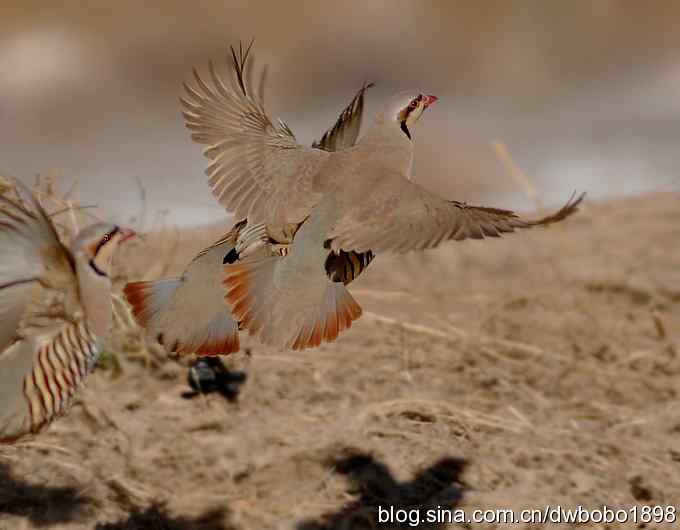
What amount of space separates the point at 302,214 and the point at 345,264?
0.14 m

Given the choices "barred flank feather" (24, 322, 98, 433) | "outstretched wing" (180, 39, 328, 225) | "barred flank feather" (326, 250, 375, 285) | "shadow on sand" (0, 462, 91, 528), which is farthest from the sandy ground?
"outstretched wing" (180, 39, 328, 225)

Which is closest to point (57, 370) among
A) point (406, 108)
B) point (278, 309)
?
point (278, 309)

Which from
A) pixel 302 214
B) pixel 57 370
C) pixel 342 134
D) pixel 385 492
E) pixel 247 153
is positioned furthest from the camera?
pixel 385 492

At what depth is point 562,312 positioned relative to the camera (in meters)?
4.88

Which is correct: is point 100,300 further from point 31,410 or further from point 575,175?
Result: point 575,175

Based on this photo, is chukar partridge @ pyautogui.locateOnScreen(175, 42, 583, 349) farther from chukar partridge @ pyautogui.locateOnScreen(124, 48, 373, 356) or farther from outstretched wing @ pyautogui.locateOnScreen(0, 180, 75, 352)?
outstretched wing @ pyautogui.locateOnScreen(0, 180, 75, 352)

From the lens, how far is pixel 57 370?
224 cm

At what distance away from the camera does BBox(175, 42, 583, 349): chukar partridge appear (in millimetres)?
2223

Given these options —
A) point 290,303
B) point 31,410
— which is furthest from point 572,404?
point 31,410

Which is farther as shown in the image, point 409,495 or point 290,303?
point 409,495

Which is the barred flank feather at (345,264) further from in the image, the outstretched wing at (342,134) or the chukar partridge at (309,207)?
the outstretched wing at (342,134)

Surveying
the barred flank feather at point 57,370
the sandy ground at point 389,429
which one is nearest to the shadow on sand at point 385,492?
the sandy ground at point 389,429

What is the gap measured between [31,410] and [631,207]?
15.2 feet

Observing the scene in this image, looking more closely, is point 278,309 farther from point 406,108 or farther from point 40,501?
point 40,501
